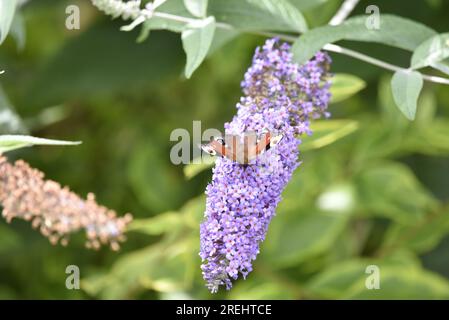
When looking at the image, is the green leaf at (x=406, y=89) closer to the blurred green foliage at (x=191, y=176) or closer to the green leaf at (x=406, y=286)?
the blurred green foliage at (x=191, y=176)

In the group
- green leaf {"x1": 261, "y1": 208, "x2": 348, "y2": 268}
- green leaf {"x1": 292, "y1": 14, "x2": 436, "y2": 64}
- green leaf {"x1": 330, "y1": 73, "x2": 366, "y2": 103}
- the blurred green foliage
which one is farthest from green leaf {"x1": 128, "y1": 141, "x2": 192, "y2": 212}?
green leaf {"x1": 292, "y1": 14, "x2": 436, "y2": 64}

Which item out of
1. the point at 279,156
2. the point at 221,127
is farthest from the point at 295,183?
the point at 279,156

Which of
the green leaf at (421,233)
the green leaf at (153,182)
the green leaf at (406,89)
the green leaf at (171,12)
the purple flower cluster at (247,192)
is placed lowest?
the purple flower cluster at (247,192)

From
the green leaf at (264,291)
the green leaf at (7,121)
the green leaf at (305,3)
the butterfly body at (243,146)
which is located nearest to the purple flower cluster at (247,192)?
the butterfly body at (243,146)

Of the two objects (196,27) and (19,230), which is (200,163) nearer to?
(196,27)

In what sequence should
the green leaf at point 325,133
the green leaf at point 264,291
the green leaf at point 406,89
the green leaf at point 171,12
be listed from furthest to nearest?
the green leaf at point 264,291
the green leaf at point 325,133
the green leaf at point 171,12
the green leaf at point 406,89

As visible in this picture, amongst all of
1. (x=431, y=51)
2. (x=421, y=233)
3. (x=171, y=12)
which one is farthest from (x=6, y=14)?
(x=421, y=233)
